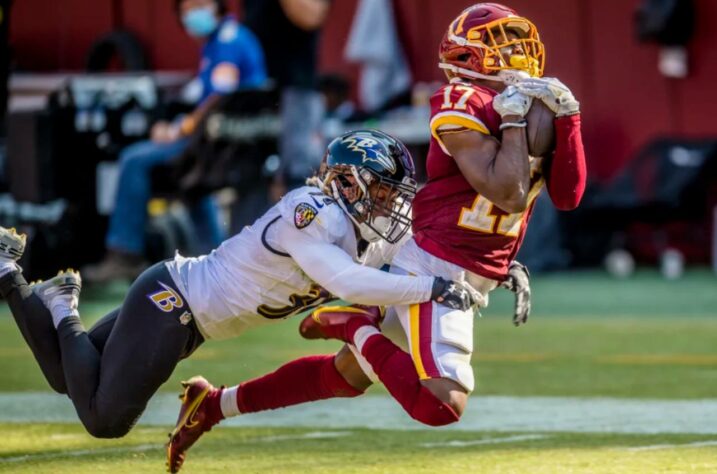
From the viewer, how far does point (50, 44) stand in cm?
1917

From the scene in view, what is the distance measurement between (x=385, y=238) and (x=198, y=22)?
7285mm

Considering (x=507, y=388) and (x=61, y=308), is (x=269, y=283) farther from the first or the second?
(x=507, y=388)

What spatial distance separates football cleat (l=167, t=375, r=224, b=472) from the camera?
5340 mm

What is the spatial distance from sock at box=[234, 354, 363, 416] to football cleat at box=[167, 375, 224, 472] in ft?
0.32

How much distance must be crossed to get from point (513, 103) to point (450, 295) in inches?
26.0

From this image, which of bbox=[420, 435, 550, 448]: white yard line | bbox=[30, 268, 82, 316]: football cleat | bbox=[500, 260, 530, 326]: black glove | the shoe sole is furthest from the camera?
bbox=[420, 435, 550, 448]: white yard line

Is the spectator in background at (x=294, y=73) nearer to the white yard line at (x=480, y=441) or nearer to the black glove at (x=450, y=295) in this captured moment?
the white yard line at (x=480, y=441)

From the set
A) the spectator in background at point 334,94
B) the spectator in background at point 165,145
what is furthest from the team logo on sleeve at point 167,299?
the spectator in background at point 334,94

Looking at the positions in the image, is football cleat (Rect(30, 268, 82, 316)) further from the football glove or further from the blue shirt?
the blue shirt

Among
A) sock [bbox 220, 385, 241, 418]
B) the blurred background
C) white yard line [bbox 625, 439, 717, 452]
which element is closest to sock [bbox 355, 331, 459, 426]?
sock [bbox 220, 385, 241, 418]

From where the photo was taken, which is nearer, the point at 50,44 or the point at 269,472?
the point at 269,472

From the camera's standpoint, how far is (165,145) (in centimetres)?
1183

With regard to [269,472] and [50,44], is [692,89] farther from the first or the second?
[269,472]

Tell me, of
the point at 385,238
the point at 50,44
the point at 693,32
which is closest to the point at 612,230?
the point at 693,32
